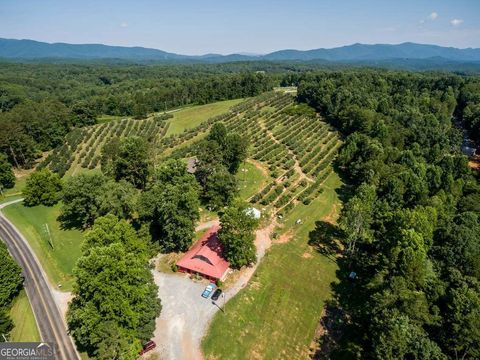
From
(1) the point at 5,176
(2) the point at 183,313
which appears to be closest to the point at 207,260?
(2) the point at 183,313

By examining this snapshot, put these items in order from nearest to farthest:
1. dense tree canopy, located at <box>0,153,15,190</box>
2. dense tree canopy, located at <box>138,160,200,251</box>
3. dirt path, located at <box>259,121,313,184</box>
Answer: dense tree canopy, located at <box>138,160,200,251</box> < dirt path, located at <box>259,121,313,184</box> < dense tree canopy, located at <box>0,153,15,190</box>

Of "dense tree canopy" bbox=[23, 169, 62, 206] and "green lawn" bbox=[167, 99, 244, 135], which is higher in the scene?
"green lawn" bbox=[167, 99, 244, 135]

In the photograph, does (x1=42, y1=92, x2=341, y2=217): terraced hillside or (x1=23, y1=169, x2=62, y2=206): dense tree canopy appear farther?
(x1=42, y1=92, x2=341, y2=217): terraced hillside

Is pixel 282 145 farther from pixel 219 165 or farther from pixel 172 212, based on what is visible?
pixel 172 212

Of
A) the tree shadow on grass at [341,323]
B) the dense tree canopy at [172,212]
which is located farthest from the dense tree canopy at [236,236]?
the tree shadow on grass at [341,323]

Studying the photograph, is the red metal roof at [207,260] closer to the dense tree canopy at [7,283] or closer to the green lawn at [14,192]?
the dense tree canopy at [7,283]

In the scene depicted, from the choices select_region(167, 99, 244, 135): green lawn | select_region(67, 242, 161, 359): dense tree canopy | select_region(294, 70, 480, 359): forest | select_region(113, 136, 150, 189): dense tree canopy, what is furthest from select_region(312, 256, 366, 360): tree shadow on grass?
select_region(167, 99, 244, 135): green lawn

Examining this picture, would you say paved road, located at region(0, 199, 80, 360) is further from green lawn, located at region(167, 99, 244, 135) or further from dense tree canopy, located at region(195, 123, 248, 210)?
green lawn, located at region(167, 99, 244, 135)

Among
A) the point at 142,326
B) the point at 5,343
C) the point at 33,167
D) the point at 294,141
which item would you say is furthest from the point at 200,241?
the point at 33,167
